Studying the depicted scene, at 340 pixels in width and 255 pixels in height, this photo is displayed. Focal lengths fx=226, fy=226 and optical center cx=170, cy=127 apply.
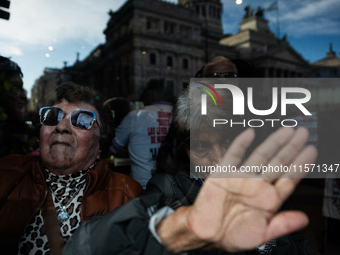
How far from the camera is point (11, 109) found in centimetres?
184

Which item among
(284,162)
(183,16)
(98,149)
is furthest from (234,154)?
(183,16)

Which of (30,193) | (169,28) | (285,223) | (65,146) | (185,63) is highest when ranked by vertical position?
(169,28)

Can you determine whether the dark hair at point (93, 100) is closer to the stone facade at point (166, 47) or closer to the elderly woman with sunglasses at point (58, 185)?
the elderly woman with sunglasses at point (58, 185)

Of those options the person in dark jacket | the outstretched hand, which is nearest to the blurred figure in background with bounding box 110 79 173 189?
the person in dark jacket

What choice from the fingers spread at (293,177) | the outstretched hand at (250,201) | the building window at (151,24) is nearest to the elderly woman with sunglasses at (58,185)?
the outstretched hand at (250,201)

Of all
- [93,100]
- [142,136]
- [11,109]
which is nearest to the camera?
[93,100]

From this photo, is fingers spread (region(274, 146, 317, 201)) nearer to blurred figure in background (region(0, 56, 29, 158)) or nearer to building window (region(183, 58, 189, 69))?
blurred figure in background (region(0, 56, 29, 158))

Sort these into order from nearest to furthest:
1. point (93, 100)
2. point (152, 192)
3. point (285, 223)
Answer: point (285, 223) → point (152, 192) → point (93, 100)

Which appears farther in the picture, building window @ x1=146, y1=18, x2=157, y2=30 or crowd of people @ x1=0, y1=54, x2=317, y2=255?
building window @ x1=146, y1=18, x2=157, y2=30

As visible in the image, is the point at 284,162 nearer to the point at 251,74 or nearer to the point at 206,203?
the point at 206,203

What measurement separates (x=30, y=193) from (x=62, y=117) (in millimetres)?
377

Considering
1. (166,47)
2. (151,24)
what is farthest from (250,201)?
(166,47)

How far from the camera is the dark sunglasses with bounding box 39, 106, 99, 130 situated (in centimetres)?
108

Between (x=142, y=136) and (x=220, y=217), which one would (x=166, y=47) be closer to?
(x=142, y=136)
